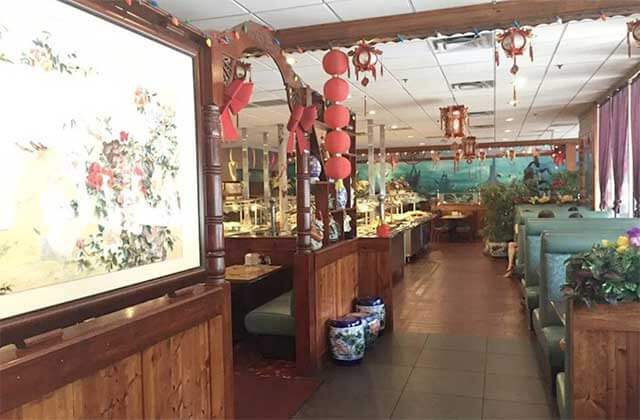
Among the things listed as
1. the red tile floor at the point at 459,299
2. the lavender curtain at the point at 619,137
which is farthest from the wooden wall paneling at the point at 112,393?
the lavender curtain at the point at 619,137

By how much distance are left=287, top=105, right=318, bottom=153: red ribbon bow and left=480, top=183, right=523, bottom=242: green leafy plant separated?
7.22 meters

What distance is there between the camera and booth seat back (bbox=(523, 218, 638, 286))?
5.15m

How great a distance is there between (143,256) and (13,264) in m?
0.62

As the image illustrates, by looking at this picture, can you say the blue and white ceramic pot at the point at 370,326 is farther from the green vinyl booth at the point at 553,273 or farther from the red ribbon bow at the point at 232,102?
the red ribbon bow at the point at 232,102

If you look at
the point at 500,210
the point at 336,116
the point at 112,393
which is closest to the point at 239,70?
the point at 336,116

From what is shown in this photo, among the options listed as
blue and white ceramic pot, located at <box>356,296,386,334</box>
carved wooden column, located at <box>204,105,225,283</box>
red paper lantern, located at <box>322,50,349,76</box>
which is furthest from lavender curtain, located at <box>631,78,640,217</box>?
carved wooden column, located at <box>204,105,225,283</box>

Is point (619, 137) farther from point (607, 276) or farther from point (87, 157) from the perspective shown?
point (87, 157)

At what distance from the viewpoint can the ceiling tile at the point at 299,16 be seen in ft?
12.8

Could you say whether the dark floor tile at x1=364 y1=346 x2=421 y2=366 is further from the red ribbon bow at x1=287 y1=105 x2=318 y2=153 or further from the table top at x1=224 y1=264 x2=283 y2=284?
the red ribbon bow at x1=287 y1=105 x2=318 y2=153

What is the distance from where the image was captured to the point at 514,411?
3598 mm

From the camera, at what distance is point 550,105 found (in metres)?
9.31

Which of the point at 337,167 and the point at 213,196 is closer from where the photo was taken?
the point at 213,196

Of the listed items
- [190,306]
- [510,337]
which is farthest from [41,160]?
[510,337]

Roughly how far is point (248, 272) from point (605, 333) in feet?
10.8
